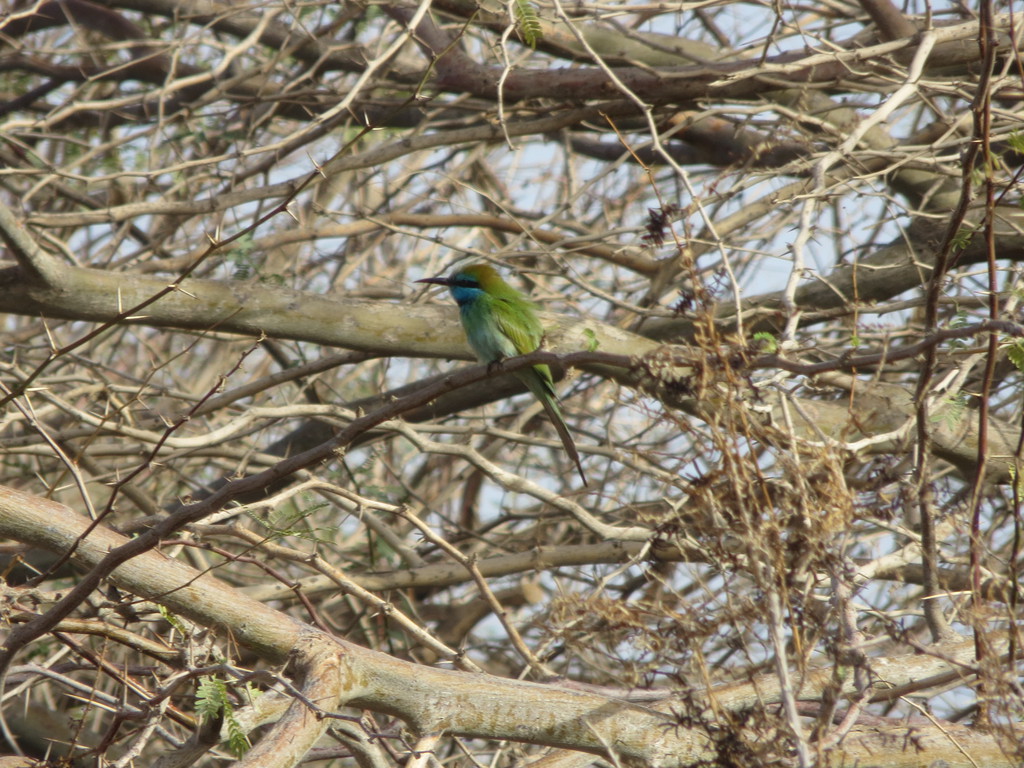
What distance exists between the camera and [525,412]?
5.70m

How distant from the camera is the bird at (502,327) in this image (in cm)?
461

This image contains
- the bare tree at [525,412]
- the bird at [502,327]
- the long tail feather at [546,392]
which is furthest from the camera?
the bird at [502,327]

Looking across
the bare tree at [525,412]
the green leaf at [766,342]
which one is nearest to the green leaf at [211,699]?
the bare tree at [525,412]

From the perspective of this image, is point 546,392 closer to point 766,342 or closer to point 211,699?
point 766,342

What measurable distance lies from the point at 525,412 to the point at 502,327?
1.00 m

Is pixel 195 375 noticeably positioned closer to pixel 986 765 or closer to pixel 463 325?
pixel 463 325

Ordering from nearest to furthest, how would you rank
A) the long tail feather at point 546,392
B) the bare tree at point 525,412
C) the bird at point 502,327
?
the bare tree at point 525,412 → the long tail feather at point 546,392 → the bird at point 502,327

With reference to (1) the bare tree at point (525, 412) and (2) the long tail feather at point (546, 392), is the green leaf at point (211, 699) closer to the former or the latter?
(1) the bare tree at point (525, 412)

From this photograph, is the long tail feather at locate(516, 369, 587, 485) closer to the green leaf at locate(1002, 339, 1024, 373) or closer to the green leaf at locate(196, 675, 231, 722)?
the green leaf at locate(1002, 339, 1024, 373)

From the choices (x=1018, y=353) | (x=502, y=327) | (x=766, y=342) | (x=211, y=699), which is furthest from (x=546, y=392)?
(x=211, y=699)

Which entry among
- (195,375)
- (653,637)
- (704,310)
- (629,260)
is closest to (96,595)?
(653,637)

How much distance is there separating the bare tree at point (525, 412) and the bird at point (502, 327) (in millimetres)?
166

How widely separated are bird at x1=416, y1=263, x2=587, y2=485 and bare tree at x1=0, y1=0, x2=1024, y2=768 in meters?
0.17

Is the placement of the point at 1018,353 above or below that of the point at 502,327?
below
